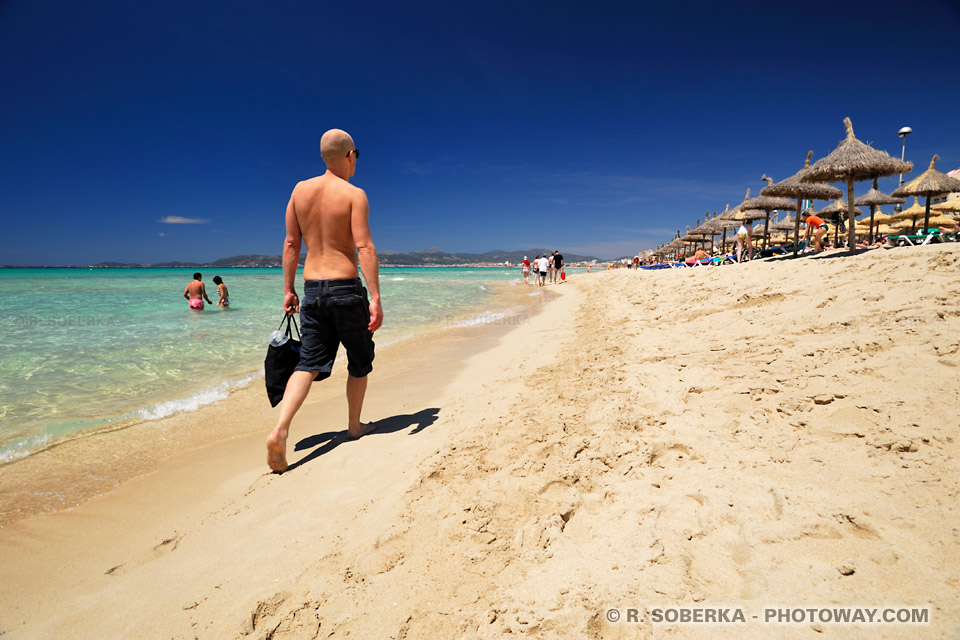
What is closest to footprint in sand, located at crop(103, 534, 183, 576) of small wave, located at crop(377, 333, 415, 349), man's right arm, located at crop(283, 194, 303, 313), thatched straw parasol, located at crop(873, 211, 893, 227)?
man's right arm, located at crop(283, 194, 303, 313)

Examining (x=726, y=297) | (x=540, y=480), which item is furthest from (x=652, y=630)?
(x=726, y=297)

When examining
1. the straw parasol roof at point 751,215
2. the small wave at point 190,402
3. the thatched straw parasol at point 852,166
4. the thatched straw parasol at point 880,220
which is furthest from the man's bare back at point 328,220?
the thatched straw parasol at point 880,220

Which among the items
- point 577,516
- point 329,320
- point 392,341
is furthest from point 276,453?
point 392,341

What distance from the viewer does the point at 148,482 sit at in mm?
2561

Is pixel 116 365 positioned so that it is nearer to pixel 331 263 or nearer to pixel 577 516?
pixel 331 263

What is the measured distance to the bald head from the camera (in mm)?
2707

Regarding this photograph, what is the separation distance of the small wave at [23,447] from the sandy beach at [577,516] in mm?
1039

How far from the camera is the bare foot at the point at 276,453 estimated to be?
2.42 metres

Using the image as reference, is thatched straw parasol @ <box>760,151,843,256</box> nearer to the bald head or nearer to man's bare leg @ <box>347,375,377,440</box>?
the bald head

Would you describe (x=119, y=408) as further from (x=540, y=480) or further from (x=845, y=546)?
(x=845, y=546)

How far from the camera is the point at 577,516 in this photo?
5.38ft

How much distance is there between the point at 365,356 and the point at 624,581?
6.79 feet

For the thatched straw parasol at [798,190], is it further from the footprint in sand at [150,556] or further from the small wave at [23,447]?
the small wave at [23,447]

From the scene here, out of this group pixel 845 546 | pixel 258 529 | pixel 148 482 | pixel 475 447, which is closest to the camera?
pixel 845 546
